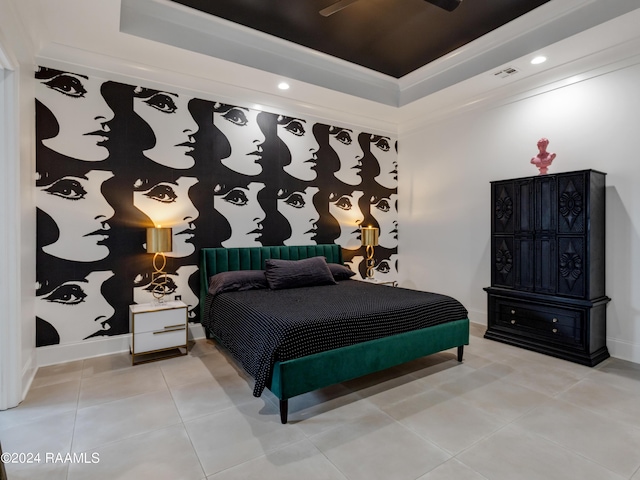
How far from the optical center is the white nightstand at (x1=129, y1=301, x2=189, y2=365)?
326cm

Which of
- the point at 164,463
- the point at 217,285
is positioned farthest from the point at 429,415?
the point at 217,285

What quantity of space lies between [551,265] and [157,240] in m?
4.05

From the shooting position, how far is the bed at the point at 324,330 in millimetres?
2297

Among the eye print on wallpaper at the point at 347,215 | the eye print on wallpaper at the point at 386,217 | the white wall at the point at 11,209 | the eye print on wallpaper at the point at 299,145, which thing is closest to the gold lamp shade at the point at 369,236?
the eye print on wallpaper at the point at 347,215

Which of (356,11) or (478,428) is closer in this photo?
(478,428)

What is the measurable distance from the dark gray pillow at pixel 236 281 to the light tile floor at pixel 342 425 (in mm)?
815

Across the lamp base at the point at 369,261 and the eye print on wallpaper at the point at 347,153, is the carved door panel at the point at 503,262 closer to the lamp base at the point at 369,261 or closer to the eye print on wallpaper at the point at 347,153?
the lamp base at the point at 369,261

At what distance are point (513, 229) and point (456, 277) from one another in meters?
1.28

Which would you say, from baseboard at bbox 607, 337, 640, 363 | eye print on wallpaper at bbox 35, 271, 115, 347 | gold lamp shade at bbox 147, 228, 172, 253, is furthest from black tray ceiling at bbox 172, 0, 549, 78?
baseboard at bbox 607, 337, 640, 363

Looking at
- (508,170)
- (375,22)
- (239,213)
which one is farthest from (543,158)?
(239,213)

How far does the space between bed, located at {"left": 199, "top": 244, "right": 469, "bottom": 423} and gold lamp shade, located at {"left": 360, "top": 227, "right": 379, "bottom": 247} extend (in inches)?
53.0

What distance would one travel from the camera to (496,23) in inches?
135

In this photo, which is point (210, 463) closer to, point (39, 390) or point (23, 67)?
point (39, 390)

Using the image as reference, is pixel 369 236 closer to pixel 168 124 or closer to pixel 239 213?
pixel 239 213
